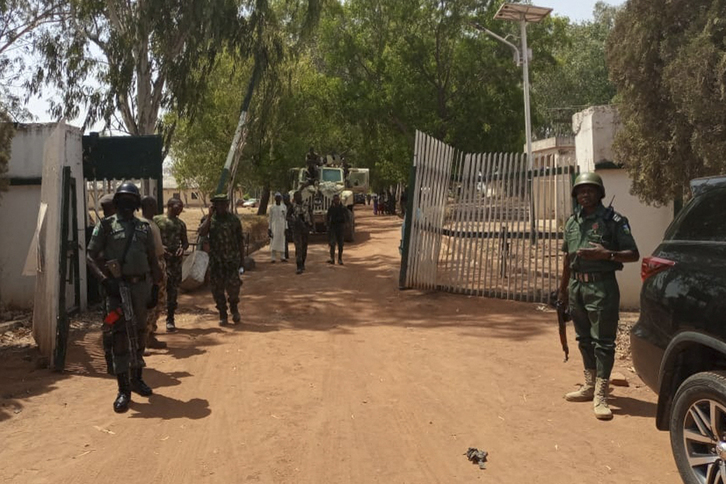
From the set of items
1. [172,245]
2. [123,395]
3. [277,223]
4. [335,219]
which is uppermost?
[335,219]

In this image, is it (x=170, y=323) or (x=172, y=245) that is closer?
(x=172, y=245)

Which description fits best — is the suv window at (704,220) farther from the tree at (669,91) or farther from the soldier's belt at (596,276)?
the tree at (669,91)

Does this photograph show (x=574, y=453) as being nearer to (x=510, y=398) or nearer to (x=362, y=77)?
(x=510, y=398)

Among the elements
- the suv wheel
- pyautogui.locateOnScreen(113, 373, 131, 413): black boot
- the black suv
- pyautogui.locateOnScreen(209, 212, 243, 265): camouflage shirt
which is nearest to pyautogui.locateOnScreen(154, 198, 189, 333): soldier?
pyautogui.locateOnScreen(209, 212, 243, 265): camouflage shirt

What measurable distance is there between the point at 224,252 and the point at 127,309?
3.27m

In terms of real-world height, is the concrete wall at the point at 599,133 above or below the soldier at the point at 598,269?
above

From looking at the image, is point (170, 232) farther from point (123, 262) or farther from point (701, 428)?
point (701, 428)

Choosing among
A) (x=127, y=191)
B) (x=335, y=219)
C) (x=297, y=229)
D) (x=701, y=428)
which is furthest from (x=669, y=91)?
(x=335, y=219)

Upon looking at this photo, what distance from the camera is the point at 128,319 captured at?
213 inches

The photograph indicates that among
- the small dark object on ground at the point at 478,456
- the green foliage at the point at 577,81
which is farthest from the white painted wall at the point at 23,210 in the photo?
the green foliage at the point at 577,81

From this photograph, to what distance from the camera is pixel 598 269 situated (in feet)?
16.7

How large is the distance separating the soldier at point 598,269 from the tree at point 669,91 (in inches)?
73.6

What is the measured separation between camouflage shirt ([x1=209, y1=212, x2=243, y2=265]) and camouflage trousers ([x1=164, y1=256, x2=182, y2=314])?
1.58 ft

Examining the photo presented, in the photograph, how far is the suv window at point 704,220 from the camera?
3697 millimetres
